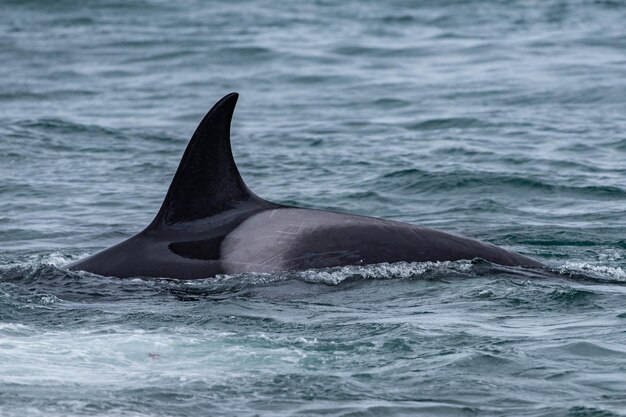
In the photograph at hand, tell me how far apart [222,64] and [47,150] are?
35.9 feet

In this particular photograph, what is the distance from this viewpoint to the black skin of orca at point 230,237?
1162 cm

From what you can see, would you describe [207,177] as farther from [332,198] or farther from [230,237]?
[332,198]

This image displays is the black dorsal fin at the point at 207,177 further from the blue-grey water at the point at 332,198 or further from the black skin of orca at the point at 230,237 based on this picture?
the blue-grey water at the point at 332,198

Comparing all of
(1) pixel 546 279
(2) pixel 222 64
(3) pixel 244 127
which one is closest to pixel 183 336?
(1) pixel 546 279

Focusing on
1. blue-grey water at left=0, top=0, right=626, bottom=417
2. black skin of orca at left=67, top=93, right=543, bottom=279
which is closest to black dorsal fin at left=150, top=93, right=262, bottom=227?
black skin of orca at left=67, top=93, right=543, bottom=279

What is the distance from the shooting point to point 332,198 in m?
18.1

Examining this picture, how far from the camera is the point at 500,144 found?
21.7 metres

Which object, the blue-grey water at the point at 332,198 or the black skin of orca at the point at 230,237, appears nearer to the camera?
the blue-grey water at the point at 332,198

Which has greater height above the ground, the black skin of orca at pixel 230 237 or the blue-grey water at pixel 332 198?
the black skin of orca at pixel 230 237

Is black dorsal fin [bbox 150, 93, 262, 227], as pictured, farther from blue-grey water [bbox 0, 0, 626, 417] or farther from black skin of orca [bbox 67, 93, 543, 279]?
blue-grey water [bbox 0, 0, 626, 417]

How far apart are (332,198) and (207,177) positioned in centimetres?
646

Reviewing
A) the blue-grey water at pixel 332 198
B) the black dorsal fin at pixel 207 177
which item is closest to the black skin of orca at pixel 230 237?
the black dorsal fin at pixel 207 177

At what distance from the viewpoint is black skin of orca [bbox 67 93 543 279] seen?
1162 cm

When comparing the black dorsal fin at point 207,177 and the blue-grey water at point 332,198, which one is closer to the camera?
the blue-grey water at point 332,198
